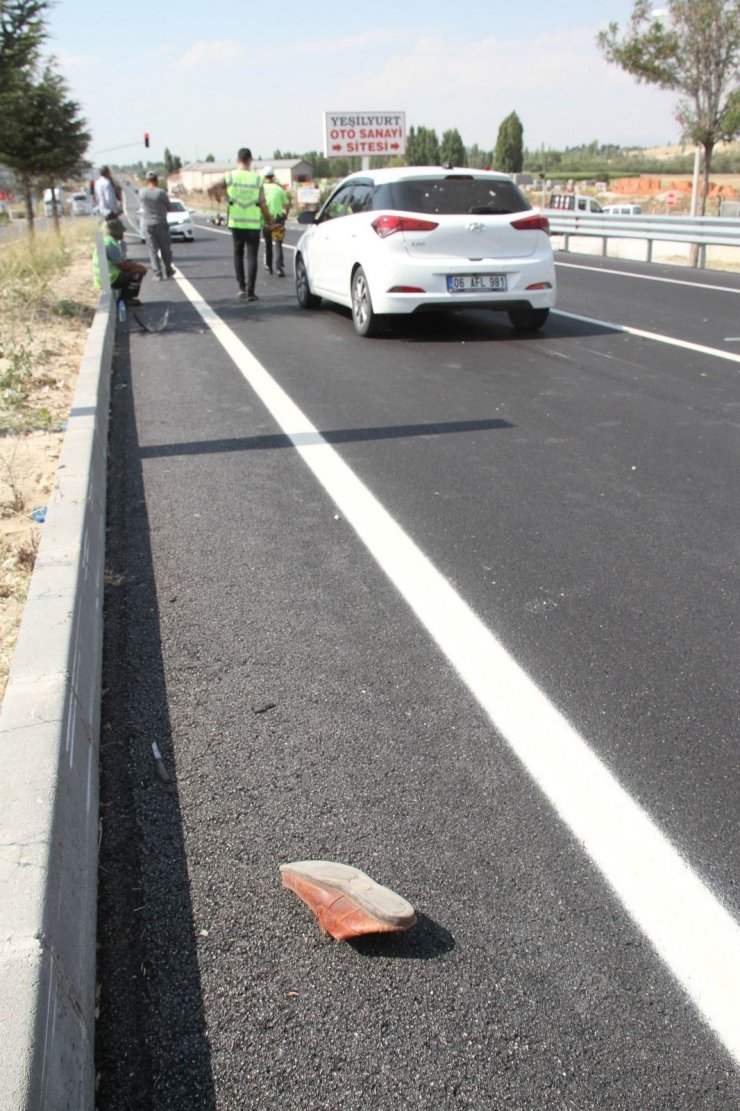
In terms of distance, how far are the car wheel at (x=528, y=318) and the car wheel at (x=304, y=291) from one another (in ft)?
10.5

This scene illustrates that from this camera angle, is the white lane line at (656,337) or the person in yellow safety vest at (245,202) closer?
the white lane line at (656,337)

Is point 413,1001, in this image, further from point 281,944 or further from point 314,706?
point 314,706

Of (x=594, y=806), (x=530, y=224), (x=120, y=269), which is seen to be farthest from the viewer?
(x=120, y=269)

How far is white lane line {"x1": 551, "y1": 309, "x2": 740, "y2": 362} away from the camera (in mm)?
9031

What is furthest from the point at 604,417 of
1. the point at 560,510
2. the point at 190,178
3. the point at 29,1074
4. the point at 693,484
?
the point at 190,178

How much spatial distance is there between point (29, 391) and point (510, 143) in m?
102

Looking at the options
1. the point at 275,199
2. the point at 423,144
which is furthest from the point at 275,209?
the point at 423,144

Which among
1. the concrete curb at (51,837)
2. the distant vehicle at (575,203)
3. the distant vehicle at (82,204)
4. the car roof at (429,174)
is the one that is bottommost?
the concrete curb at (51,837)

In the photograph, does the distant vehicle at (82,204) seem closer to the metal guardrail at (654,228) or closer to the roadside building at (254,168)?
the roadside building at (254,168)

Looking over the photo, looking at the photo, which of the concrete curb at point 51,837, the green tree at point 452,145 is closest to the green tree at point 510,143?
the green tree at point 452,145

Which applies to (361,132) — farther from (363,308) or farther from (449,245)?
(449,245)

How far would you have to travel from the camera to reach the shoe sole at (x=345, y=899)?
2234 mm

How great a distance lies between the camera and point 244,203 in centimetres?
Result: 1300

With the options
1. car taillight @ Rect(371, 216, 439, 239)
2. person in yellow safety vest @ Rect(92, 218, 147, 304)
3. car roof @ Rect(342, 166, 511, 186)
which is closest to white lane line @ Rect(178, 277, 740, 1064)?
car taillight @ Rect(371, 216, 439, 239)
